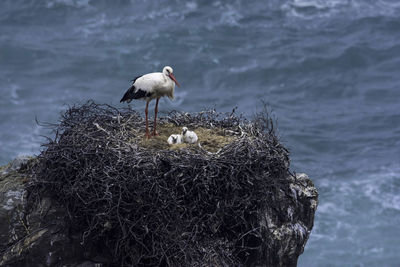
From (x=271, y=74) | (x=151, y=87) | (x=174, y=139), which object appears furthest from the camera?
(x=271, y=74)

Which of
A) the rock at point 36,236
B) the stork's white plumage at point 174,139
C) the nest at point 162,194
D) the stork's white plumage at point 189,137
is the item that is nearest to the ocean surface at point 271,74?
the stork's white plumage at point 189,137

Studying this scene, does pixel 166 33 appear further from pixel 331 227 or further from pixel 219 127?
pixel 219 127

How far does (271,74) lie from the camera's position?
2756 cm

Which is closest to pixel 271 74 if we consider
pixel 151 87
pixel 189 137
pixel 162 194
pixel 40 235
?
pixel 151 87

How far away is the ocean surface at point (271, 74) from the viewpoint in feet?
72.8

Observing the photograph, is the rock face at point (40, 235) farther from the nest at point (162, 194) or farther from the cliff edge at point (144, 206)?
the nest at point (162, 194)

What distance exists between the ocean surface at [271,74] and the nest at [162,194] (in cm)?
1107

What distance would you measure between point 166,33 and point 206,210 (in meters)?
21.0

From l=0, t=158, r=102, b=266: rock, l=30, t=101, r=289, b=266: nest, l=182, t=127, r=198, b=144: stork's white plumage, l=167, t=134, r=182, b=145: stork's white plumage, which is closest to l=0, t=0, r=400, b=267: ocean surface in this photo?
l=182, t=127, r=198, b=144: stork's white plumage

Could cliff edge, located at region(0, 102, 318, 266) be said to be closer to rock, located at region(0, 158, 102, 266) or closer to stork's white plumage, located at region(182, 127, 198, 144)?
rock, located at region(0, 158, 102, 266)

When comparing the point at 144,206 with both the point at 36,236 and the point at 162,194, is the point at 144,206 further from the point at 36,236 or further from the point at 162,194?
the point at 36,236

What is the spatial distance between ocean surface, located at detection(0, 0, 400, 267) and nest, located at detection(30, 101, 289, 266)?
1107 centimetres

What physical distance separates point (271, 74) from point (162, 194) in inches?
745

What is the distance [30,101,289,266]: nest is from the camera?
30.2 feet
